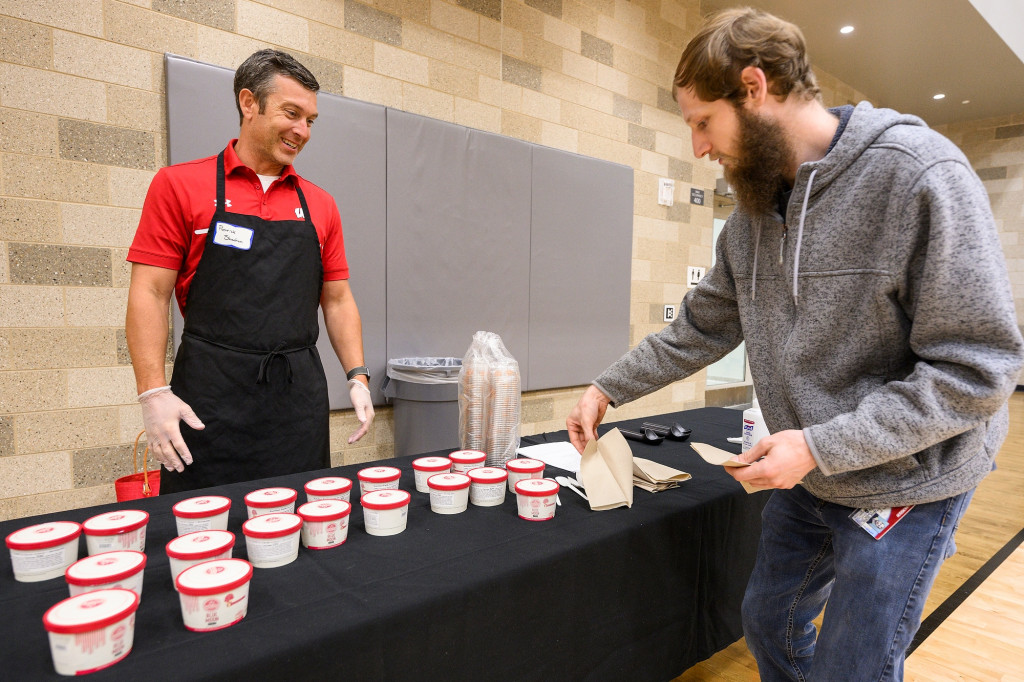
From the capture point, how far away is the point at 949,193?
2.66 feet

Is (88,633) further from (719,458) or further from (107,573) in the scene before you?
(719,458)

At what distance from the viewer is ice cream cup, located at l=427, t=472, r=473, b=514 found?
3.59 feet

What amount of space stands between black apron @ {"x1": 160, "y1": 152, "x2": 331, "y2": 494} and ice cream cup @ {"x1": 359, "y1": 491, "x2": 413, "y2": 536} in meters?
0.77

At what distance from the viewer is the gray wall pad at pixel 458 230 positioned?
8.80 feet

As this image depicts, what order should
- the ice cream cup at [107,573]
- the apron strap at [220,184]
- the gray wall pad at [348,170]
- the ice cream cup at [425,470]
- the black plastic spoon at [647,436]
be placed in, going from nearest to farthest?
1. the ice cream cup at [107,573]
2. the ice cream cup at [425,470]
3. the apron strap at [220,184]
4. the black plastic spoon at [647,436]
5. the gray wall pad at [348,170]

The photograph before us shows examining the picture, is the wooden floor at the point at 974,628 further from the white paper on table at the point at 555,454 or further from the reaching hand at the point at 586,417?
the reaching hand at the point at 586,417

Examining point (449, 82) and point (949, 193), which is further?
point (449, 82)

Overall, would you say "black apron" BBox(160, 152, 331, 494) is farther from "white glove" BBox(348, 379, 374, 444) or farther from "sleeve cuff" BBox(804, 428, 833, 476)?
"sleeve cuff" BBox(804, 428, 833, 476)

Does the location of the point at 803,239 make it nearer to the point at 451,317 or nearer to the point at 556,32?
the point at 451,317

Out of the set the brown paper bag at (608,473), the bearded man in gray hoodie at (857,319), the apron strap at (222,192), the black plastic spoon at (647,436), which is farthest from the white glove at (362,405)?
the bearded man in gray hoodie at (857,319)

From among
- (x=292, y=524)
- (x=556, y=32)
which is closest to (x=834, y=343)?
(x=292, y=524)

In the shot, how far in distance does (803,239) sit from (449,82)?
8.75ft

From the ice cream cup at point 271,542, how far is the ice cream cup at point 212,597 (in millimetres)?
113

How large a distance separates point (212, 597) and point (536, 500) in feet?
1.88
